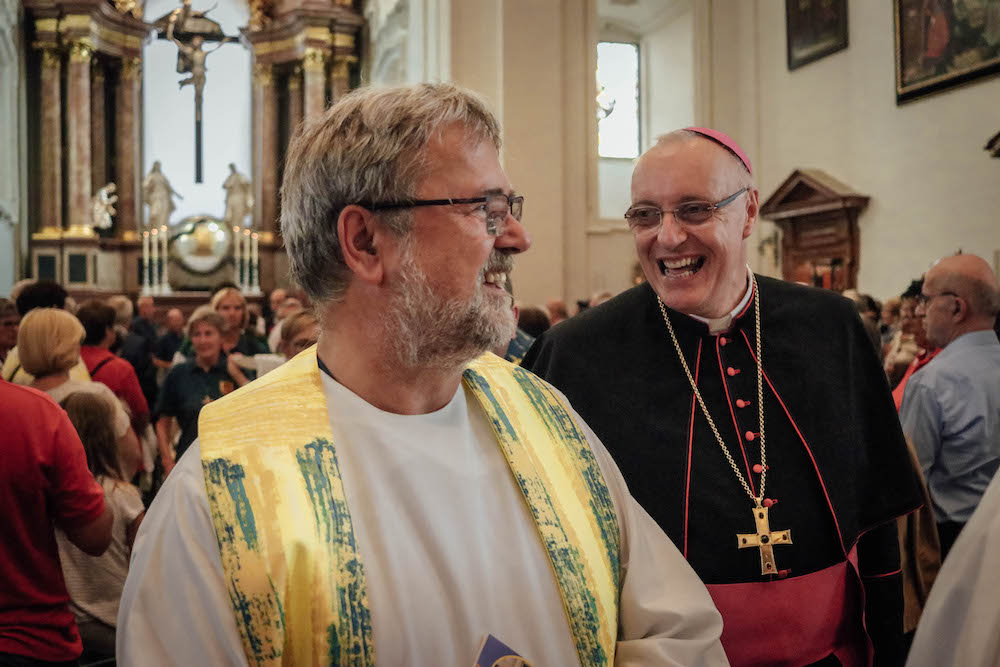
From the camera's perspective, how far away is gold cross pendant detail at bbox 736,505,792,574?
7.35 feet

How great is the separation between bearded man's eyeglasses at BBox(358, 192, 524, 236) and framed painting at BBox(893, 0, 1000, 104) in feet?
30.8

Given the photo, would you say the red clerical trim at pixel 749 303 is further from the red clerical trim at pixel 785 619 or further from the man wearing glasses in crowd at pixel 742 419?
the red clerical trim at pixel 785 619

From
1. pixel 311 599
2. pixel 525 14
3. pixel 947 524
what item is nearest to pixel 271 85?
pixel 525 14

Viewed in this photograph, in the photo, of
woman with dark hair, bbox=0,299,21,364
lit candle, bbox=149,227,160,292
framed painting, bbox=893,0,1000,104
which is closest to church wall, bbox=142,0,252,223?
lit candle, bbox=149,227,160,292

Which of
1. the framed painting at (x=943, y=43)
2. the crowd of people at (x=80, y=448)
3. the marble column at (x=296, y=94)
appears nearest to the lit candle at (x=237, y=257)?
the marble column at (x=296, y=94)

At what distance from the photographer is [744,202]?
8.11 ft

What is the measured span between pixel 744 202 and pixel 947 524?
6.16 feet

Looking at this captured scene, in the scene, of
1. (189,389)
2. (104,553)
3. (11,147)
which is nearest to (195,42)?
(11,147)

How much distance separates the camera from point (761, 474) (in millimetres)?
2369

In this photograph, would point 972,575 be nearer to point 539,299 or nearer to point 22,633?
point 22,633

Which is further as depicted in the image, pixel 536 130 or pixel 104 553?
pixel 536 130

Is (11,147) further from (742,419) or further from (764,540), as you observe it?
(764,540)

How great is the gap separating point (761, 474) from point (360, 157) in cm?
134

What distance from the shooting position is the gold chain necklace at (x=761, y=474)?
225 centimetres
